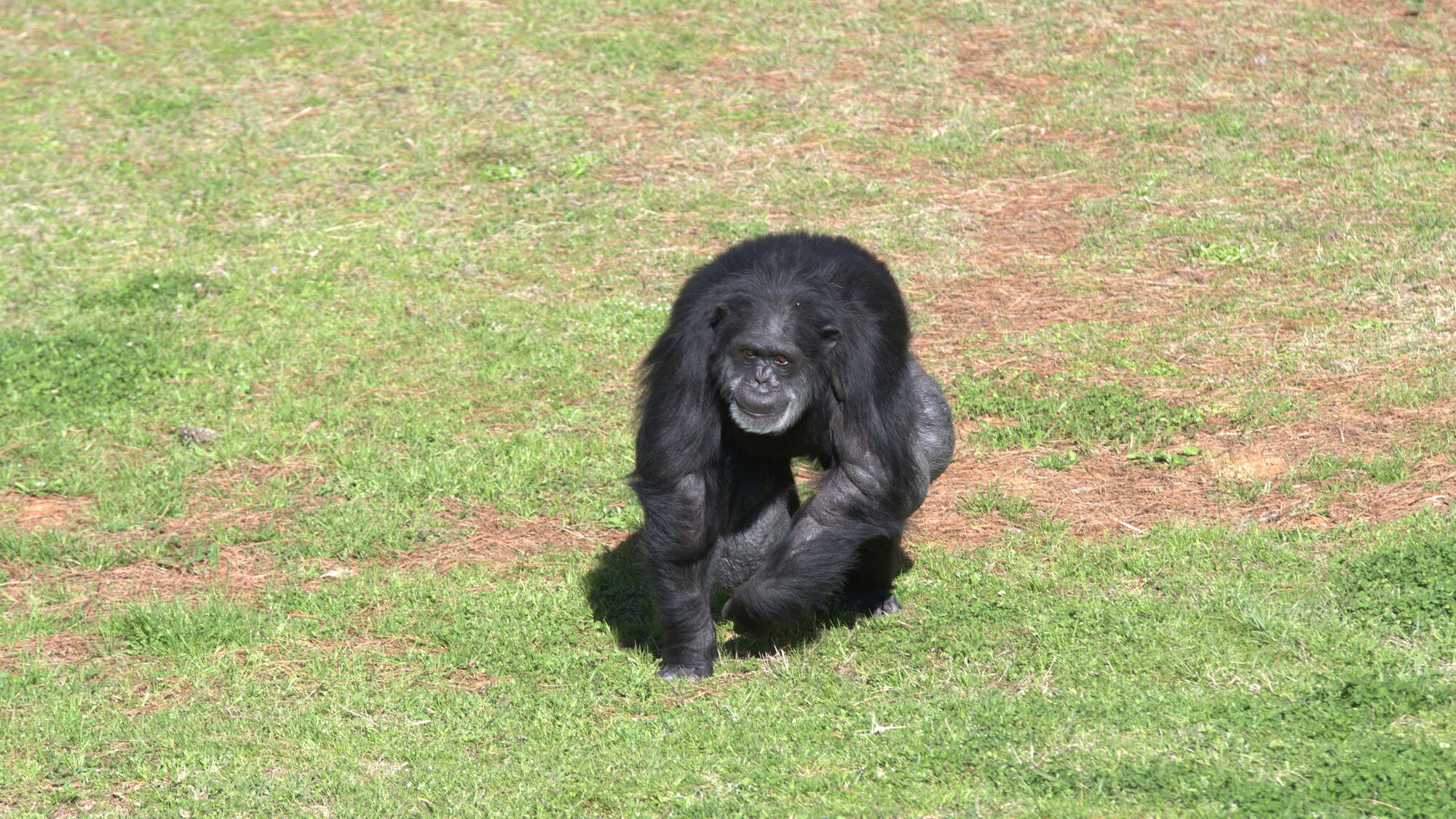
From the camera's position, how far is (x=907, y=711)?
5395mm

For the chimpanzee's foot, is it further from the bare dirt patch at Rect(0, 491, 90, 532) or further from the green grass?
the bare dirt patch at Rect(0, 491, 90, 532)

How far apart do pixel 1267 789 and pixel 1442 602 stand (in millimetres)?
1753

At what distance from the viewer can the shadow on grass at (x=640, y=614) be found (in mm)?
6223

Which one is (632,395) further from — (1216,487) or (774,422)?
(1216,487)

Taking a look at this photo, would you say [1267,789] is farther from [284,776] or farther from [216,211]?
[216,211]

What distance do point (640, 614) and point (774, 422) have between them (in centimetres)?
143

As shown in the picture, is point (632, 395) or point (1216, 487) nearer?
point (1216, 487)

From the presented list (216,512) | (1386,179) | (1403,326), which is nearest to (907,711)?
(216,512)

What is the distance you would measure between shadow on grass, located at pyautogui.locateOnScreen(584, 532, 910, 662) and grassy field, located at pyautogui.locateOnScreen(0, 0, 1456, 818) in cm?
4

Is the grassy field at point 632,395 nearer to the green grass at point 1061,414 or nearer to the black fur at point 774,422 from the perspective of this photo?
the green grass at point 1061,414

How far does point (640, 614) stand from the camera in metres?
6.58

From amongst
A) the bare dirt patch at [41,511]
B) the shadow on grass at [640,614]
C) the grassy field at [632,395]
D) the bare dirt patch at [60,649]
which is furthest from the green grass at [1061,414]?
the bare dirt patch at [41,511]

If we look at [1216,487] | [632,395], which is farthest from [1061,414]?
[632,395]

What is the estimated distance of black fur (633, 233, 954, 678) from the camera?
225 inches
